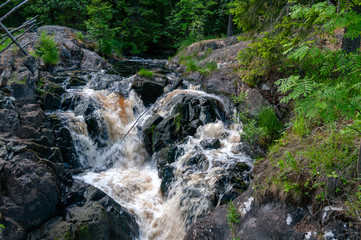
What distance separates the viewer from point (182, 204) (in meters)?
4.95

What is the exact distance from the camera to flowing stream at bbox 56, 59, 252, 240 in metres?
4.89

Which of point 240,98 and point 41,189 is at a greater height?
point 41,189

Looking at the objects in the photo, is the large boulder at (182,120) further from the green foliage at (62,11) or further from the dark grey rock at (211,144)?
the green foliage at (62,11)

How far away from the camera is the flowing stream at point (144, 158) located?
4.89 m

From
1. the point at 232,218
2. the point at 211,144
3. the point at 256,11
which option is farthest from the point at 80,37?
the point at 232,218

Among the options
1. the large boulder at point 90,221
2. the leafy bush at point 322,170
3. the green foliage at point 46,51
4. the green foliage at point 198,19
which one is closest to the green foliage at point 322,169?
the leafy bush at point 322,170

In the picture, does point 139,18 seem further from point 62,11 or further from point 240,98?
point 240,98

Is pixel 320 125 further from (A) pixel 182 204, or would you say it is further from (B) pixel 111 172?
(B) pixel 111 172

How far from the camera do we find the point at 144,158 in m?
7.32

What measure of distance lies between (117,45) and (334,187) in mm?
19391

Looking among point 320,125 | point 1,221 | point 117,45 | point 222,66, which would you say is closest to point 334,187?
point 320,125

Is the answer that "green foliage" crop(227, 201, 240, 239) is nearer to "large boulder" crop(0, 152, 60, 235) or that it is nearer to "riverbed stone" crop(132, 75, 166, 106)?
"large boulder" crop(0, 152, 60, 235)

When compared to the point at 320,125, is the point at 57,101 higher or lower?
higher

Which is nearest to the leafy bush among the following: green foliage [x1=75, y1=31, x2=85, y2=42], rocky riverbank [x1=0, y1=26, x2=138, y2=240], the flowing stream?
the flowing stream
